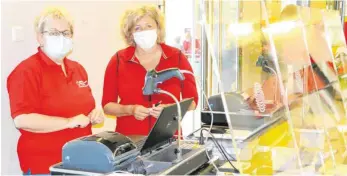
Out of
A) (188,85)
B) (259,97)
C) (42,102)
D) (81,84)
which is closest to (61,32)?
(81,84)

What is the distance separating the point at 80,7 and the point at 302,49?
1.97 m

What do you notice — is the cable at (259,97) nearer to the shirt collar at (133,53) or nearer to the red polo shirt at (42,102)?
the shirt collar at (133,53)

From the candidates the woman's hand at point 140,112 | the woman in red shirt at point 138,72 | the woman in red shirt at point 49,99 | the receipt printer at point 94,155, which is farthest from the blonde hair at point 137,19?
the receipt printer at point 94,155

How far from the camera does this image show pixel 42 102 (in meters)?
2.44

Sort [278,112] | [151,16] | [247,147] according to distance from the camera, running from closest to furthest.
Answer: [247,147], [278,112], [151,16]

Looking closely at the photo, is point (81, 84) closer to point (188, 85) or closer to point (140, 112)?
point (140, 112)

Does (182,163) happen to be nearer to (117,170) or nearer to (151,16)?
(117,170)

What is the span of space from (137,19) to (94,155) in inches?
48.1

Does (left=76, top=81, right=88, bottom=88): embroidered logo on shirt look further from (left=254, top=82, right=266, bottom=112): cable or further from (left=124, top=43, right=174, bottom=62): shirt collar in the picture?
(left=254, top=82, right=266, bottom=112): cable

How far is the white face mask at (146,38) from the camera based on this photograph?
283 cm

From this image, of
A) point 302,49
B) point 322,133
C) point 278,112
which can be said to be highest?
point 302,49

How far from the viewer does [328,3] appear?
6.87 metres

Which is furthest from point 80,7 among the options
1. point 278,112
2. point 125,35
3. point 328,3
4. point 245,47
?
point 328,3

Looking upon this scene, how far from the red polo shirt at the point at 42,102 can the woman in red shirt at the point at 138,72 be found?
0.91 ft
